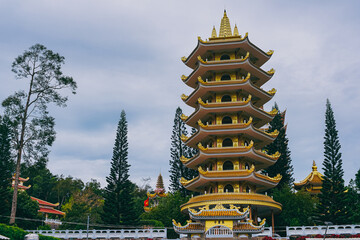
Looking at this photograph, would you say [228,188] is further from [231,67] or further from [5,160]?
[5,160]

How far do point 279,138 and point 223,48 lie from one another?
15776 mm

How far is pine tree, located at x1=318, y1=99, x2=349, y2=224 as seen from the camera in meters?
29.3

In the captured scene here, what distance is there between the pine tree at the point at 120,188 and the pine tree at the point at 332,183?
16.9m

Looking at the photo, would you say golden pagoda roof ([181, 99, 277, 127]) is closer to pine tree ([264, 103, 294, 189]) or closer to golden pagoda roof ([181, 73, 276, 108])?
golden pagoda roof ([181, 73, 276, 108])

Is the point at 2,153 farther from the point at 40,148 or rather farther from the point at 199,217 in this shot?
the point at 199,217

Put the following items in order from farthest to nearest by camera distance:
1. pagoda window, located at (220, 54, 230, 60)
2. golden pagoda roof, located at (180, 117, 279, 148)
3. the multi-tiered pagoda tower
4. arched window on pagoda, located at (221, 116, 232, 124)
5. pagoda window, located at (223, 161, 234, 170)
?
pagoda window, located at (220, 54, 230, 60) < arched window on pagoda, located at (221, 116, 232, 124) < pagoda window, located at (223, 161, 234, 170) < golden pagoda roof, located at (180, 117, 279, 148) < the multi-tiered pagoda tower

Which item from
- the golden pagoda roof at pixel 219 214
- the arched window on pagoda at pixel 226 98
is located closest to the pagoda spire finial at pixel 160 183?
the arched window on pagoda at pixel 226 98

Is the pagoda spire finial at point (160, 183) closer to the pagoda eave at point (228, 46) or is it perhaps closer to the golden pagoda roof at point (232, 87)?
the golden pagoda roof at point (232, 87)

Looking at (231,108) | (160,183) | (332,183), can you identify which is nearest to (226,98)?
(231,108)

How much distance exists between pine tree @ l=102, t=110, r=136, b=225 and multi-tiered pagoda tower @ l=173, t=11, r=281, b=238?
864 centimetres

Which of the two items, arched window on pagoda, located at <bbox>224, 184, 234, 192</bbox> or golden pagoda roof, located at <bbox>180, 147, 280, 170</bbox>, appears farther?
arched window on pagoda, located at <bbox>224, 184, 234, 192</bbox>

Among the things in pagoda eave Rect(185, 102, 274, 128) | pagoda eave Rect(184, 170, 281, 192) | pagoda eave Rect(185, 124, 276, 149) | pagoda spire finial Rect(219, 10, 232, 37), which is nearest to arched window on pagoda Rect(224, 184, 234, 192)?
pagoda eave Rect(184, 170, 281, 192)

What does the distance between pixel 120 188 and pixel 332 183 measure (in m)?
19.1

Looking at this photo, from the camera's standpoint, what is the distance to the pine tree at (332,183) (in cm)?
2933
